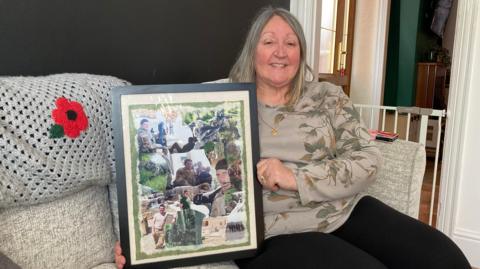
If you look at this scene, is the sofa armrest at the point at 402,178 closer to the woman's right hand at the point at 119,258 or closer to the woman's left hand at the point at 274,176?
the woman's left hand at the point at 274,176

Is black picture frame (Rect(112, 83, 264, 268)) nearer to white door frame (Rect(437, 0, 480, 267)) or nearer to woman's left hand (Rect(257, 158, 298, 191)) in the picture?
woman's left hand (Rect(257, 158, 298, 191))

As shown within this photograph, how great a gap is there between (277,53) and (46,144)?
30.4 inches

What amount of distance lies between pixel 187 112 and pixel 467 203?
186 centimetres

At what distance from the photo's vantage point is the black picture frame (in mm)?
1035

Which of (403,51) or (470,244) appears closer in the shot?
(470,244)

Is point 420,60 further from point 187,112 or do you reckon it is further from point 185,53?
point 187,112

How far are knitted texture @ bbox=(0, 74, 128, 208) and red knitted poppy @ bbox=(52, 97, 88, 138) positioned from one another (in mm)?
12

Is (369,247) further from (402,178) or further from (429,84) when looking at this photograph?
(429,84)

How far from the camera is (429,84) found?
14.9 feet

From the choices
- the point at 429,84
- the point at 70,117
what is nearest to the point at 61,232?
the point at 70,117

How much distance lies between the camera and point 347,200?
1.31m

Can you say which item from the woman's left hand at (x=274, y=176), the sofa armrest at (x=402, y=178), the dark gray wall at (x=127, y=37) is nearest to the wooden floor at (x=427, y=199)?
the sofa armrest at (x=402, y=178)

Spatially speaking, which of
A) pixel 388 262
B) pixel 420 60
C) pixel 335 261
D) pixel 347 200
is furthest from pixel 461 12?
pixel 420 60

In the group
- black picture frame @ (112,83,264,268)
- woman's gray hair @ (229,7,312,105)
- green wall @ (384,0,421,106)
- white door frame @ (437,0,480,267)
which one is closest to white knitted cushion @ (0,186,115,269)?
black picture frame @ (112,83,264,268)
